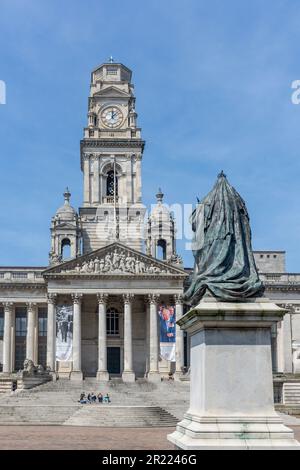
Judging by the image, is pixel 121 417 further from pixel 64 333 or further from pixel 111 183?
pixel 111 183

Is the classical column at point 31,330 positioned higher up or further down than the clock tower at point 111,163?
further down

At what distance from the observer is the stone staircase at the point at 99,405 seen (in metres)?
42.1

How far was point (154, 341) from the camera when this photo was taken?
70.2 meters

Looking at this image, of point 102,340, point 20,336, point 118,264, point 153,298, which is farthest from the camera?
point 20,336

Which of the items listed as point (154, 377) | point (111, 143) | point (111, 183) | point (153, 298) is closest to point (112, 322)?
point (153, 298)

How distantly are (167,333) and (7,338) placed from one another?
17613 mm

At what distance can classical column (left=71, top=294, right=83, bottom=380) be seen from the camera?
226ft

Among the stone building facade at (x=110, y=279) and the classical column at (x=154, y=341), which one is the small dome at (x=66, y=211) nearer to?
the stone building facade at (x=110, y=279)

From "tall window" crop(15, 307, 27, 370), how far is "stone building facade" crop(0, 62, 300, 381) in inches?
4.3

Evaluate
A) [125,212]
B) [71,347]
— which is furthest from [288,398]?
[125,212]

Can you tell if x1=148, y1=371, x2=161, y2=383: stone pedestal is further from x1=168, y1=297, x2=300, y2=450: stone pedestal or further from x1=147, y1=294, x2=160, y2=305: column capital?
x1=168, y1=297, x2=300, y2=450: stone pedestal

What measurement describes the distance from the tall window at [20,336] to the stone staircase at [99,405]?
10.4 meters

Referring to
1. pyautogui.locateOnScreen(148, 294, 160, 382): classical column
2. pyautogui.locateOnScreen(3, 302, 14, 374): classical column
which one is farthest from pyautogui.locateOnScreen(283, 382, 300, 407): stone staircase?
pyautogui.locateOnScreen(3, 302, 14, 374): classical column

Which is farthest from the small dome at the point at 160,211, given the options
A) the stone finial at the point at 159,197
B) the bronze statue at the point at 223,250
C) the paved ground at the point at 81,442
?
the bronze statue at the point at 223,250
